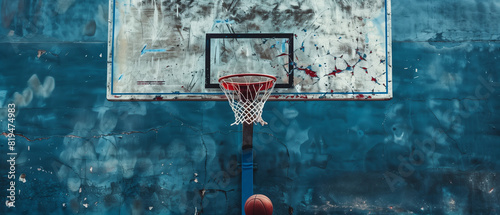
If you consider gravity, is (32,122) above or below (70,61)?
below

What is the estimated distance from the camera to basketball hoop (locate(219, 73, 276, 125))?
122 inches

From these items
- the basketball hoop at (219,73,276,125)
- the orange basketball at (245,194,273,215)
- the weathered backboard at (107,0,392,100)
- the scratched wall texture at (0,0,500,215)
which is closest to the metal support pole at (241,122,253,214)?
the scratched wall texture at (0,0,500,215)

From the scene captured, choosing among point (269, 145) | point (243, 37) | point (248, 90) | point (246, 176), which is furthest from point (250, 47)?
point (246, 176)

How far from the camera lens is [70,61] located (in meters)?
4.03

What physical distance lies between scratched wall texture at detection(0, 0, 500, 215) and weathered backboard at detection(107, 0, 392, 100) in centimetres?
64

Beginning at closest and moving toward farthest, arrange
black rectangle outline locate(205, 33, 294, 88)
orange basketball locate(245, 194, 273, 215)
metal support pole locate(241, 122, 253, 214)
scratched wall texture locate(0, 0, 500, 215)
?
orange basketball locate(245, 194, 273, 215), black rectangle outline locate(205, 33, 294, 88), metal support pole locate(241, 122, 253, 214), scratched wall texture locate(0, 0, 500, 215)

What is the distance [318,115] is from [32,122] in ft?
12.0

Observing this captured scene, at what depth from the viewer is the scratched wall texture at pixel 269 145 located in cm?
389

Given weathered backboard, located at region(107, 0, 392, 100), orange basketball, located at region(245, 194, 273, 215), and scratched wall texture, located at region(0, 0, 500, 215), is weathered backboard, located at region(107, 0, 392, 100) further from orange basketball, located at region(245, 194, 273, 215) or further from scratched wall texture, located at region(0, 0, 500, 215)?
orange basketball, located at region(245, 194, 273, 215)

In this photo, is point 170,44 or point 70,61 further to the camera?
point 70,61

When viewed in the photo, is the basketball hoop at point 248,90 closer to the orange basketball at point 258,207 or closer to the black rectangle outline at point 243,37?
the black rectangle outline at point 243,37

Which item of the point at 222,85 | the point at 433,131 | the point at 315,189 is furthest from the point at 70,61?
the point at 433,131

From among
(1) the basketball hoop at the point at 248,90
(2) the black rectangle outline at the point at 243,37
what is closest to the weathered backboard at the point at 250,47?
(2) the black rectangle outline at the point at 243,37

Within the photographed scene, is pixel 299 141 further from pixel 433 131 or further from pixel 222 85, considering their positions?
pixel 433 131
